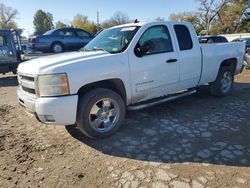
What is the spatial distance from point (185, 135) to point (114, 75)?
1.61 meters

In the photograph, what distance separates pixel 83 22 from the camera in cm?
7019

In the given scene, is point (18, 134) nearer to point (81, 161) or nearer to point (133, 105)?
point (81, 161)

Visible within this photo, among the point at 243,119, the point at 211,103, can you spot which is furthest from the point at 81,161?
the point at 211,103

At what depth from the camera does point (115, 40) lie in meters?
5.19

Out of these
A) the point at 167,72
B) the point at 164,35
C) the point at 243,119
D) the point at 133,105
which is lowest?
the point at 243,119

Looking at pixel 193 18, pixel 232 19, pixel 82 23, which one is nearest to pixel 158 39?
pixel 232 19

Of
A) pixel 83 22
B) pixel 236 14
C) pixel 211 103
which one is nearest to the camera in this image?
pixel 211 103

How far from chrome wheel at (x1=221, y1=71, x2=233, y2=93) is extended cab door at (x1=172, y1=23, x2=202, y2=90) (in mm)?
1371

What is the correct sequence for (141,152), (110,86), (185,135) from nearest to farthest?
(141,152) < (185,135) < (110,86)

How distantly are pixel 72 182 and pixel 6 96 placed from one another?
→ 6.05m

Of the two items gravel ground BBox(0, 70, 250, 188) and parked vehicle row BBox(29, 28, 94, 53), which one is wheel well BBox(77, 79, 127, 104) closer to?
gravel ground BBox(0, 70, 250, 188)

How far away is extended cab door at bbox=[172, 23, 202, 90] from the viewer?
221 inches

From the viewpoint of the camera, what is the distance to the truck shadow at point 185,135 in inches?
153

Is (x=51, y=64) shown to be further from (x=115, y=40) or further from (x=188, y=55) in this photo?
(x=188, y=55)
